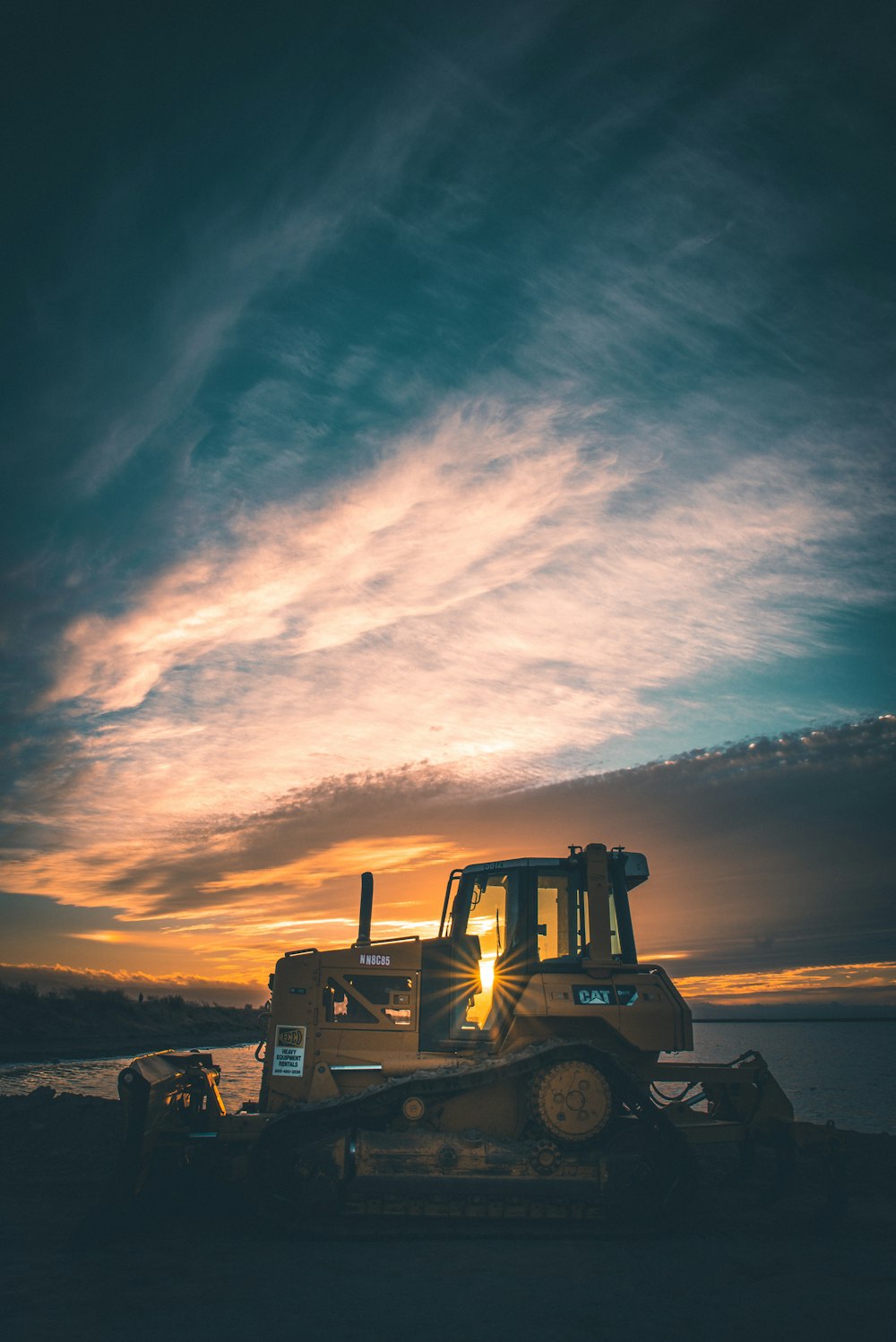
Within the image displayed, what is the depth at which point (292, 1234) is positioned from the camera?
349 inches

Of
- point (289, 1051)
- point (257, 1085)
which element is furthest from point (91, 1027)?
point (289, 1051)

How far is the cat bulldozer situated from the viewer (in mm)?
9102

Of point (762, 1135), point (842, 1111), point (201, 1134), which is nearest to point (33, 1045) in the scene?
point (842, 1111)

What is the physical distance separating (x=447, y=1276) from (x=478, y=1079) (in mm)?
2016

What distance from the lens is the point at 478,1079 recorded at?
9367mm

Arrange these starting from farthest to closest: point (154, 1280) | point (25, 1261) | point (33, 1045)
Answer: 1. point (33, 1045)
2. point (25, 1261)
3. point (154, 1280)

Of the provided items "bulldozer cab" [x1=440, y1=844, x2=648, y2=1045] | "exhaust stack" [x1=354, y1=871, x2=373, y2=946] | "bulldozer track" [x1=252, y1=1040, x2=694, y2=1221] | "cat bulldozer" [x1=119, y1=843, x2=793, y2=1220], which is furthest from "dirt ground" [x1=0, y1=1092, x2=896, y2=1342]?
"exhaust stack" [x1=354, y1=871, x2=373, y2=946]

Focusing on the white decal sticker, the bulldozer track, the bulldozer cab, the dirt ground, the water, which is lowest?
the water

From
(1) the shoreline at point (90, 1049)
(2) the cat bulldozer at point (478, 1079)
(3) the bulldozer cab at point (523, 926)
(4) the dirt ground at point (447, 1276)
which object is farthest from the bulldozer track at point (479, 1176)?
(1) the shoreline at point (90, 1049)

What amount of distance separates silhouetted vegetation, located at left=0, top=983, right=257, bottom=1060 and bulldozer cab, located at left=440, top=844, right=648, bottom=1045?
40023 millimetres

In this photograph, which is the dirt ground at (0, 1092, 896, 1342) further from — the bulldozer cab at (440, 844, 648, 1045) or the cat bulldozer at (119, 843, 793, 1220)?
the bulldozer cab at (440, 844, 648, 1045)

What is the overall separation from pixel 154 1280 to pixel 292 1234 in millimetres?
1806

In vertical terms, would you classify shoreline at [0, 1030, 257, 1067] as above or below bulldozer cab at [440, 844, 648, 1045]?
below

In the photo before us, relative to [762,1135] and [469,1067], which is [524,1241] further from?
[762,1135]
